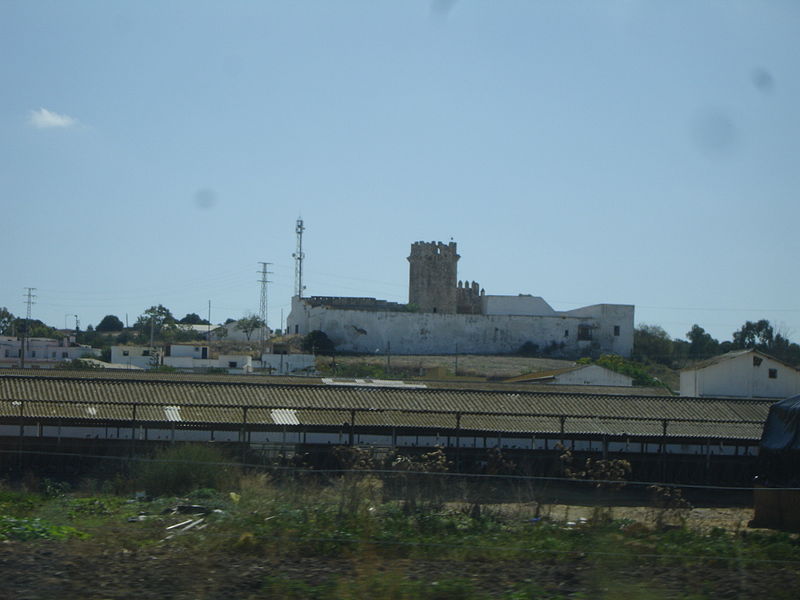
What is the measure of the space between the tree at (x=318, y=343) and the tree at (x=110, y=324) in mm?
51829

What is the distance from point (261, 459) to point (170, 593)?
44.4 feet

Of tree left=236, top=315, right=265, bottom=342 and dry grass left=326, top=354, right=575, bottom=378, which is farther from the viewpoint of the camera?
tree left=236, top=315, right=265, bottom=342

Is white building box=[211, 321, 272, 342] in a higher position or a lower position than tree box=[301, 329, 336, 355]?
higher

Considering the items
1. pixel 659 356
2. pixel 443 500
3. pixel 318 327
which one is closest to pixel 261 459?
pixel 443 500

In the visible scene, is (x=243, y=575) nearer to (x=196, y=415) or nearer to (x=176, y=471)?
(x=176, y=471)

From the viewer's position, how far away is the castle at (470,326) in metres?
68.2

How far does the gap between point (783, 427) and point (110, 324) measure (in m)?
103

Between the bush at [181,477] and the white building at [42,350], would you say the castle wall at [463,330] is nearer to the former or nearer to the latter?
the white building at [42,350]

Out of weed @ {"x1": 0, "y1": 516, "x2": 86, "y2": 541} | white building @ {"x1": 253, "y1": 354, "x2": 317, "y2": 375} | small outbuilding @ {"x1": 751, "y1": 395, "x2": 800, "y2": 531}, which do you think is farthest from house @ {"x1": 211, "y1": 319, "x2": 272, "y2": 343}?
weed @ {"x1": 0, "y1": 516, "x2": 86, "y2": 541}

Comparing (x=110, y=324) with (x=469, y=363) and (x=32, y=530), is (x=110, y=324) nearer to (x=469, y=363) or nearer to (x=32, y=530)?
(x=469, y=363)

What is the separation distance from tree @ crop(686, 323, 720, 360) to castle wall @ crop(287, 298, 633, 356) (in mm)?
7221

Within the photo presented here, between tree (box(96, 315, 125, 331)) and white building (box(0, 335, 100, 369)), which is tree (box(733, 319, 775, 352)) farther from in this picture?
tree (box(96, 315, 125, 331))

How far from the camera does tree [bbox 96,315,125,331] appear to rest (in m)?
111

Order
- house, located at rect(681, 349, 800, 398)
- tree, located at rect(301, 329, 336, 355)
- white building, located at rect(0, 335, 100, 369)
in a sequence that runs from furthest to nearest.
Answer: white building, located at rect(0, 335, 100, 369) → tree, located at rect(301, 329, 336, 355) → house, located at rect(681, 349, 800, 398)
